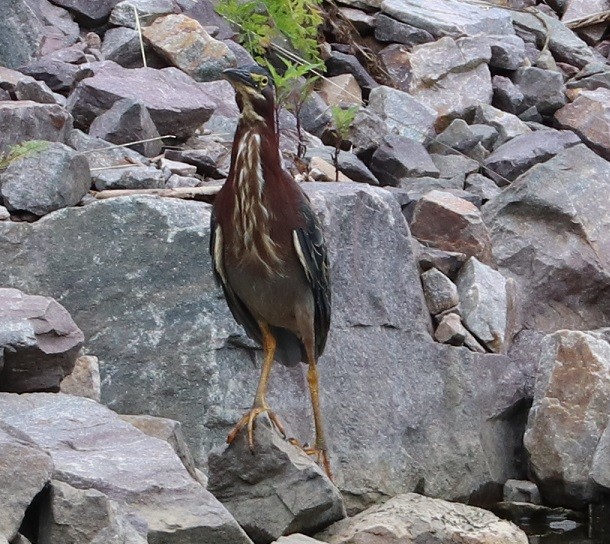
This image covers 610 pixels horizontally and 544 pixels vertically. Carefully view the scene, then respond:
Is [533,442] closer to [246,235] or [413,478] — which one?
[413,478]

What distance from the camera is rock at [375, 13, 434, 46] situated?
520 inches

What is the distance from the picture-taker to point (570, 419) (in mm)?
7996

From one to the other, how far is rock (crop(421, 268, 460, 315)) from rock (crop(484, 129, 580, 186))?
9.21 feet

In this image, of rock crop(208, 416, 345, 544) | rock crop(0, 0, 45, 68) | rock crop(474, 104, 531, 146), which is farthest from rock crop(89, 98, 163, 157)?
rock crop(474, 104, 531, 146)

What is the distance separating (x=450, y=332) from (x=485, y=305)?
0.43 meters

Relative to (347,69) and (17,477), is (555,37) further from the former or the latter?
(17,477)

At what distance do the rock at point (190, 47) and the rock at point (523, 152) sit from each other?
7.88 feet

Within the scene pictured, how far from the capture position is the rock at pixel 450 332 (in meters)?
8.55

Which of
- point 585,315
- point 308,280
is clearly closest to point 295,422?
point 308,280

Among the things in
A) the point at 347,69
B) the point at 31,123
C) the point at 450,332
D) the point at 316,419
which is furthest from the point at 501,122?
the point at 316,419

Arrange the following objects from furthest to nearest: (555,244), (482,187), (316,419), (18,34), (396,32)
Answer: (396,32)
(482,187)
(18,34)
(555,244)
(316,419)

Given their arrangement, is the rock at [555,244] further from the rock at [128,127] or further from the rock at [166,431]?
the rock at [166,431]

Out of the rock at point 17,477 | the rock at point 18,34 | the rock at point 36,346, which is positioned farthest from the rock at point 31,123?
the rock at point 17,477

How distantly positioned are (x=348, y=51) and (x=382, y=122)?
70.9 inches
